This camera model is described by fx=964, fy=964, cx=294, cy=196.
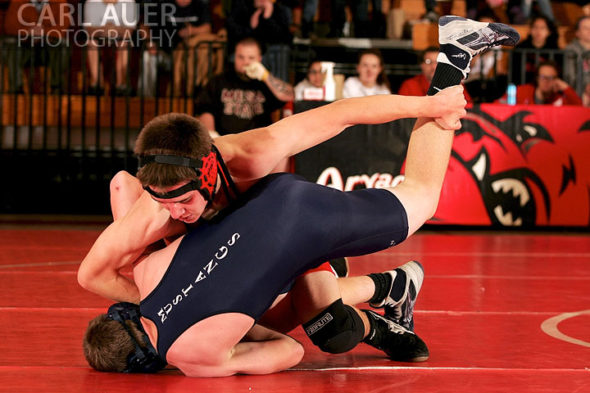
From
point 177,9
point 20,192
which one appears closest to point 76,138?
point 20,192

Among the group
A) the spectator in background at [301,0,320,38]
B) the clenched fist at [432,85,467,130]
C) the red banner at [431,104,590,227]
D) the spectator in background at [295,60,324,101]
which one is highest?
the spectator in background at [301,0,320,38]

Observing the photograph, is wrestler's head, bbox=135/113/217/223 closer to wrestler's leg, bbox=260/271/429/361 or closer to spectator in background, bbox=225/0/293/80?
wrestler's leg, bbox=260/271/429/361

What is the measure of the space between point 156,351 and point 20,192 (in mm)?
6217

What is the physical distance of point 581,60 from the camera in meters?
8.22

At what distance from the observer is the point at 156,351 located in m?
2.97

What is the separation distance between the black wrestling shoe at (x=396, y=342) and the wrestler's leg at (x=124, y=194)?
38.6 inches

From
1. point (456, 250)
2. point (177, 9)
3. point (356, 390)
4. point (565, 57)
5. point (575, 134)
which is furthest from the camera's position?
point (177, 9)

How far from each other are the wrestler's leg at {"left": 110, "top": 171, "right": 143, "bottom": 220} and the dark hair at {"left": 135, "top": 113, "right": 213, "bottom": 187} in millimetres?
823

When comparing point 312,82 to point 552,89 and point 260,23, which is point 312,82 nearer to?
point 260,23

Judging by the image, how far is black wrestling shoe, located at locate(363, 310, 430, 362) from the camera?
321 cm

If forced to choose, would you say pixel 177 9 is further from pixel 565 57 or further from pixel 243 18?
pixel 565 57

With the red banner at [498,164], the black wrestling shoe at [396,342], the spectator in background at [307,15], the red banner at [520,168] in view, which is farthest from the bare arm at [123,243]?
the spectator in background at [307,15]

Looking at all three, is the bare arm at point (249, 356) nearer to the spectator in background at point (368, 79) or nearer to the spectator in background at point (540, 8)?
the spectator in background at point (368, 79)

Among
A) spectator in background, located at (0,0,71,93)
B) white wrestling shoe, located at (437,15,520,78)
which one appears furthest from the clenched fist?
spectator in background, located at (0,0,71,93)
